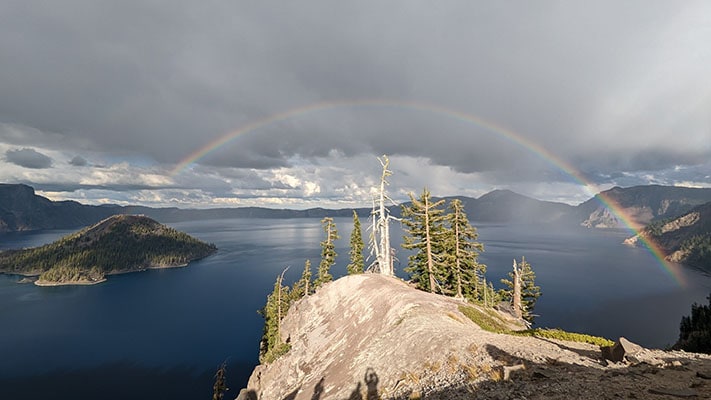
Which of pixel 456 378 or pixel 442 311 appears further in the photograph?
pixel 442 311

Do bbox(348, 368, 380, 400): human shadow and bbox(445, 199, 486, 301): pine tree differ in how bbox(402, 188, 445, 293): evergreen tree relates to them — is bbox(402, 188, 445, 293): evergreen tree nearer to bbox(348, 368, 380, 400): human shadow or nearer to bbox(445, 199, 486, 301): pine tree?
bbox(445, 199, 486, 301): pine tree

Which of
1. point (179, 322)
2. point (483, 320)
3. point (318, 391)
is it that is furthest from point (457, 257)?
point (179, 322)

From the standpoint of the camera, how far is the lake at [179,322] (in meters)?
74.9

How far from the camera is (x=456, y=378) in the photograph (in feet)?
45.5

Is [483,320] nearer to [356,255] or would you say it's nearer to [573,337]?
[573,337]

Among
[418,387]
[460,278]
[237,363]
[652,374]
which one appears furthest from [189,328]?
[652,374]

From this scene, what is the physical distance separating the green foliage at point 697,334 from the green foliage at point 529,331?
105ft

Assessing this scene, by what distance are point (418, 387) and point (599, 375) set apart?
711 centimetres

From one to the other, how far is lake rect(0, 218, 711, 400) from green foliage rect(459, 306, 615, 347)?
208ft

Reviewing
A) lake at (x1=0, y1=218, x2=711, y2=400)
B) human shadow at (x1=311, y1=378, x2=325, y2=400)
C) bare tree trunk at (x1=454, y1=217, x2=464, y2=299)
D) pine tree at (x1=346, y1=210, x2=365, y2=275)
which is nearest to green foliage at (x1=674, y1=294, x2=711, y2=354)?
lake at (x1=0, y1=218, x2=711, y2=400)

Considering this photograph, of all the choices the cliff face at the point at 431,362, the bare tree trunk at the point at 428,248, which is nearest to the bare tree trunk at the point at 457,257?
the bare tree trunk at the point at 428,248

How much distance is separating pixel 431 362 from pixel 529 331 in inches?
376

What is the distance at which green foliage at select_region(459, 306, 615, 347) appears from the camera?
63.5 feet

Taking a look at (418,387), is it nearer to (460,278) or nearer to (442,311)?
(442,311)
